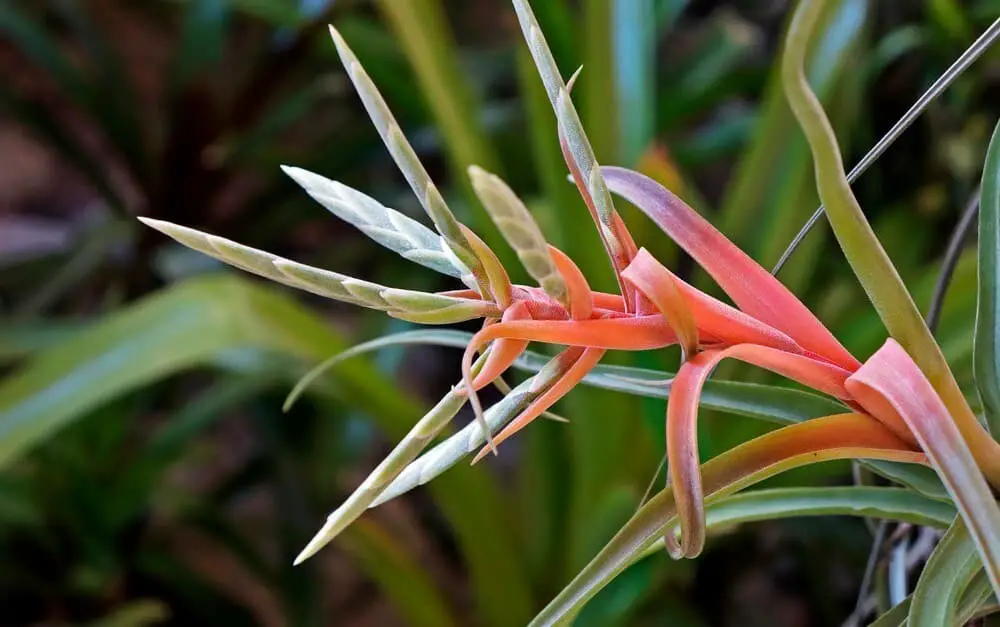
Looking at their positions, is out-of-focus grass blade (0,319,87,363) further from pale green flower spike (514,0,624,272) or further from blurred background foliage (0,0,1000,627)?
Result: pale green flower spike (514,0,624,272)

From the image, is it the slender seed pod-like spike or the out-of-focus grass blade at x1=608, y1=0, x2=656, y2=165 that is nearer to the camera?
the slender seed pod-like spike

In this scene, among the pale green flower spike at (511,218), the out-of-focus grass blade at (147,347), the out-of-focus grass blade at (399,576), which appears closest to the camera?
the pale green flower spike at (511,218)

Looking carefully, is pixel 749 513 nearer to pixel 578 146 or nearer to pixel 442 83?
pixel 578 146

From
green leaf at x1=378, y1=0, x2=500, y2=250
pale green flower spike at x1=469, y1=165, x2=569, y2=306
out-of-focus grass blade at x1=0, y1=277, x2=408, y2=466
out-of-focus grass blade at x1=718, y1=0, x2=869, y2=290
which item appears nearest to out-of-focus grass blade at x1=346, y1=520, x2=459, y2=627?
out-of-focus grass blade at x1=0, y1=277, x2=408, y2=466

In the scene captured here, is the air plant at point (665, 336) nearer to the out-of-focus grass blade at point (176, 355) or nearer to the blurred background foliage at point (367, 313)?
the blurred background foliage at point (367, 313)

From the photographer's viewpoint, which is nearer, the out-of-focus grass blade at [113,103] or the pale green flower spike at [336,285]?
the pale green flower spike at [336,285]

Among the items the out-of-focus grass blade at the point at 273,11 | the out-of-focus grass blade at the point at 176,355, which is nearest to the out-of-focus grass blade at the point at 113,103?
the out-of-focus grass blade at the point at 273,11
